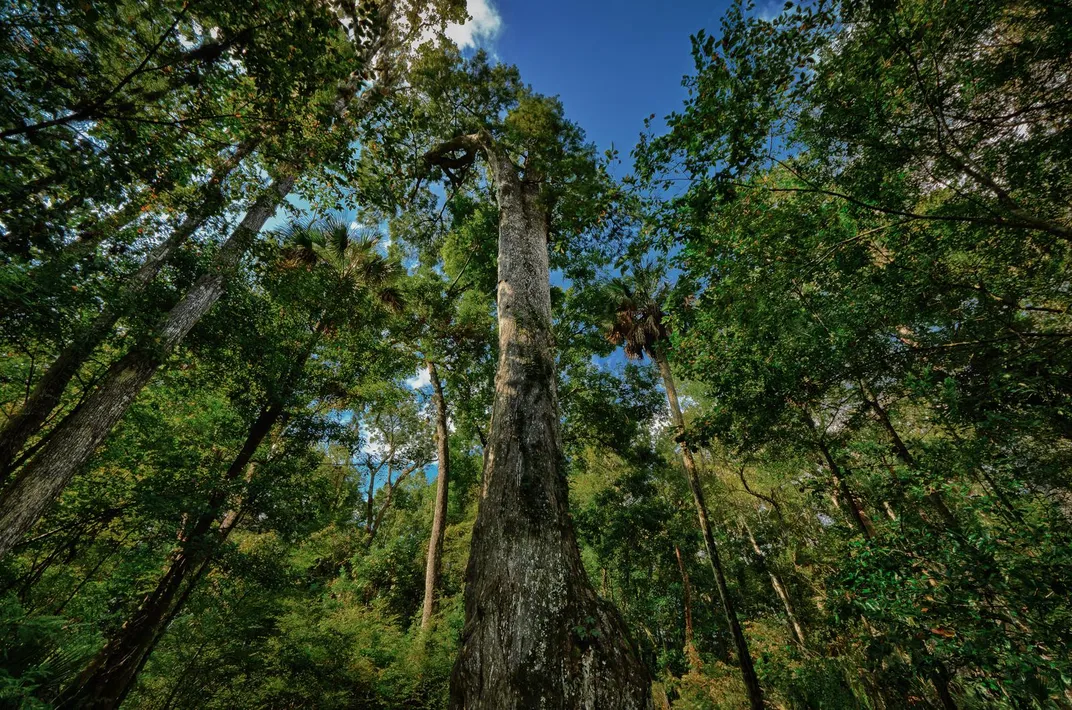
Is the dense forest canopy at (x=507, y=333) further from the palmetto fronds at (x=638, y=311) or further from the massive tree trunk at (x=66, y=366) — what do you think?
the palmetto fronds at (x=638, y=311)

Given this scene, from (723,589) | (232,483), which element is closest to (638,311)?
(723,589)

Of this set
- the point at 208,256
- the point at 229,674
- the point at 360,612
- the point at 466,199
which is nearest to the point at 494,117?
the point at 466,199

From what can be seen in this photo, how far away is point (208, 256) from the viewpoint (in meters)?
5.79

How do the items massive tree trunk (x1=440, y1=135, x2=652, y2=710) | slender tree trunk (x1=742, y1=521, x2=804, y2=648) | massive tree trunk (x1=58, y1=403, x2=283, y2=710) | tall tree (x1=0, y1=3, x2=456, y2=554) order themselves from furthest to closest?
slender tree trunk (x1=742, y1=521, x2=804, y2=648), massive tree trunk (x1=58, y1=403, x2=283, y2=710), tall tree (x1=0, y1=3, x2=456, y2=554), massive tree trunk (x1=440, y1=135, x2=652, y2=710)

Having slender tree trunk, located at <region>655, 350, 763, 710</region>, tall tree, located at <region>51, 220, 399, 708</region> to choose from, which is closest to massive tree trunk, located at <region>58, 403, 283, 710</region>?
tall tree, located at <region>51, 220, 399, 708</region>

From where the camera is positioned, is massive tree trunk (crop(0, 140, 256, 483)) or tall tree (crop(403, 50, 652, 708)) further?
massive tree trunk (crop(0, 140, 256, 483))

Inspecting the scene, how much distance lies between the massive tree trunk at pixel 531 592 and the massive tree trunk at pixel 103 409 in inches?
207

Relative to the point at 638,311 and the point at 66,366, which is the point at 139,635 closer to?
the point at 66,366

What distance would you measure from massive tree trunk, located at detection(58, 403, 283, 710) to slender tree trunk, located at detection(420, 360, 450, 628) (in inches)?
197

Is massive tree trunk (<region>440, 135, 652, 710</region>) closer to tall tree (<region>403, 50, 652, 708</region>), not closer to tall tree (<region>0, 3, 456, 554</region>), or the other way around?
tall tree (<region>403, 50, 652, 708</region>)

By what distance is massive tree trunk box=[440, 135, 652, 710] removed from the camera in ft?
5.41

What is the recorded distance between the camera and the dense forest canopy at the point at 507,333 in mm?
2801

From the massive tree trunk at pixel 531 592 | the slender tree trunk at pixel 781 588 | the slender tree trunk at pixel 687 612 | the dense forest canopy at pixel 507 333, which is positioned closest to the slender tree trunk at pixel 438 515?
the dense forest canopy at pixel 507 333

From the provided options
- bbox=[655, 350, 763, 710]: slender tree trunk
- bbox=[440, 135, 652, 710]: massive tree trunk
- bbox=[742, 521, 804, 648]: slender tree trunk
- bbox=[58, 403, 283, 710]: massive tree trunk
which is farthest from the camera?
bbox=[742, 521, 804, 648]: slender tree trunk
